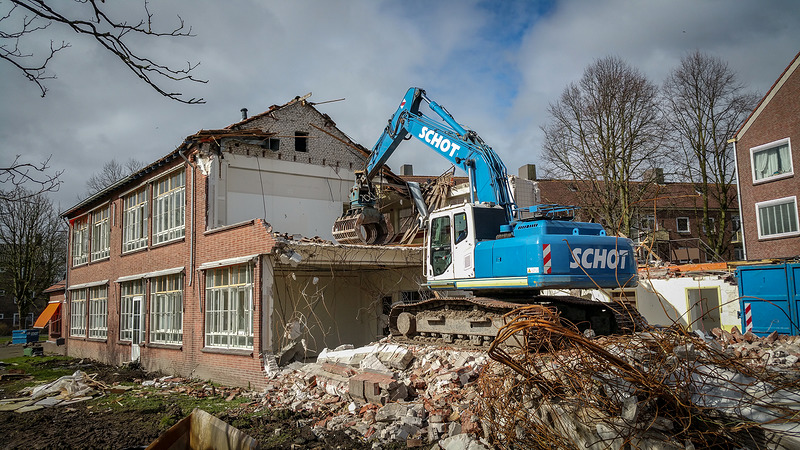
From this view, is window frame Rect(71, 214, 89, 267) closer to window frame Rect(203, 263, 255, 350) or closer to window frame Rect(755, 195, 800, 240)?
window frame Rect(203, 263, 255, 350)

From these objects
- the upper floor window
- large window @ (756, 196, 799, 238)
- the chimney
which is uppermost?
the chimney

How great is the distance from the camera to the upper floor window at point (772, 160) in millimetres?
19953

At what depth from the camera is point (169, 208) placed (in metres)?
17.9

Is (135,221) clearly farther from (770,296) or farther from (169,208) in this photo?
(770,296)

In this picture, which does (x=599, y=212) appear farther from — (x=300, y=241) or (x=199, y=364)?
(x=199, y=364)

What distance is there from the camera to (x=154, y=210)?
18.9 metres

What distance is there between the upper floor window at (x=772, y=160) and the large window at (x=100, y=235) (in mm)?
25786

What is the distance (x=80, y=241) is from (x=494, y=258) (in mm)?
23791

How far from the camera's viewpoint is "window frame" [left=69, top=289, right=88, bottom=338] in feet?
80.7

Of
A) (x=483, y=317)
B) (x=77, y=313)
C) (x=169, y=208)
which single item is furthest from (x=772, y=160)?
(x=77, y=313)

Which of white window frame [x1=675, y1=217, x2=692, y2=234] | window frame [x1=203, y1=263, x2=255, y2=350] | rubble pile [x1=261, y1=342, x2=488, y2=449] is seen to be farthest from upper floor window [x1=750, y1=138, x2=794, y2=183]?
window frame [x1=203, y1=263, x2=255, y2=350]

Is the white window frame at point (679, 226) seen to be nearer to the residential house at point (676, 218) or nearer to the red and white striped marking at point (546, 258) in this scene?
the residential house at point (676, 218)

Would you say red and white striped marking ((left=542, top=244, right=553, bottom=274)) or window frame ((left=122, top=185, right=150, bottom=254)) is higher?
window frame ((left=122, top=185, right=150, bottom=254))

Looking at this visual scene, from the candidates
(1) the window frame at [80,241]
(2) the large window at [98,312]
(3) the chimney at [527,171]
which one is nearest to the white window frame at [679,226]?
(3) the chimney at [527,171]
